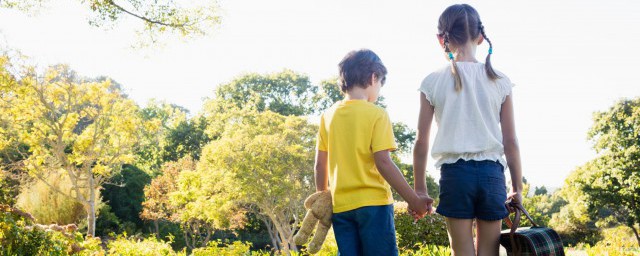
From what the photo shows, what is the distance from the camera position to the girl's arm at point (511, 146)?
2383mm

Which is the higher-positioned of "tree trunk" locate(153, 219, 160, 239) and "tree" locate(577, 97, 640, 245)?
"tree" locate(577, 97, 640, 245)

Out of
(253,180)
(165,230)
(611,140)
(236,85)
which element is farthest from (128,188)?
(611,140)

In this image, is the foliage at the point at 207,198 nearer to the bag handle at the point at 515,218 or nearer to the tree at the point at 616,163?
the bag handle at the point at 515,218

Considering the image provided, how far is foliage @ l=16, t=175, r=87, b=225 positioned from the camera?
14023mm

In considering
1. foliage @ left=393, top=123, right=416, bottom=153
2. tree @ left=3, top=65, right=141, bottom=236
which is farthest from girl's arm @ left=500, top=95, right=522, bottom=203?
foliage @ left=393, top=123, right=416, bottom=153

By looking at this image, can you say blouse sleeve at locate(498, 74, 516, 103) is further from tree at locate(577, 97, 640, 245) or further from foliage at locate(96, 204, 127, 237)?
tree at locate(577, 97, 640, 245)

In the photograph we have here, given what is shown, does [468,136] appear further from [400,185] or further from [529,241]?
[529,241]

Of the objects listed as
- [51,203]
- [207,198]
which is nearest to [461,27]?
[51,203]

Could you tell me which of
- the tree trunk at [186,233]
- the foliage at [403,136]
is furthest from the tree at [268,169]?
the foliage at [403,136]

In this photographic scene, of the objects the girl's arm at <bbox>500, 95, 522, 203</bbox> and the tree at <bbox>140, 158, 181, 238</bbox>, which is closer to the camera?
the girl's arm at <bbox>500, 95, 522, 203</bbox>

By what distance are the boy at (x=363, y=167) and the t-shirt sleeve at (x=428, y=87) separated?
0.23 m

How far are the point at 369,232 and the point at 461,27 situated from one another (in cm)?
99

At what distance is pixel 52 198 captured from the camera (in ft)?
47.2

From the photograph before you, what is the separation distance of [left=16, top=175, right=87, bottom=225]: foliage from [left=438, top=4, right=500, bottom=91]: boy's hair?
13.6 m
